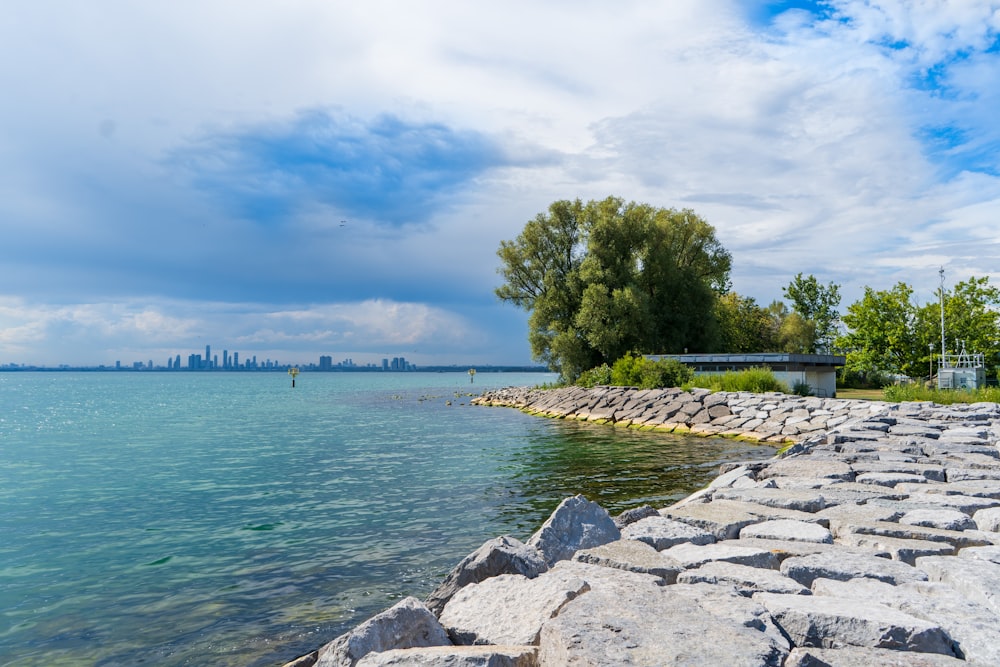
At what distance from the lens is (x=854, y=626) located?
2850 millimetres

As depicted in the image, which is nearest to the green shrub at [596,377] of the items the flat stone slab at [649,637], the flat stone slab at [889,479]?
the flat stone slab at [889,479]

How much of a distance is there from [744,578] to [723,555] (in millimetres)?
526

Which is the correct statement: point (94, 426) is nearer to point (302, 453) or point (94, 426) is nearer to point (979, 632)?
point (302, 453)

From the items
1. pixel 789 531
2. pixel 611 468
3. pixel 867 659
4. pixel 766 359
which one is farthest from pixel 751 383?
pixel 867 659

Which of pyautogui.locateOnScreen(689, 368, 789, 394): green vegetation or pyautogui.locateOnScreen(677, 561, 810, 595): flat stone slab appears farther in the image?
pyautogui.locateOnScreen(689, 368, 789, 394): green vegetation

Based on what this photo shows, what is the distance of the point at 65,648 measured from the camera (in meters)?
4.86

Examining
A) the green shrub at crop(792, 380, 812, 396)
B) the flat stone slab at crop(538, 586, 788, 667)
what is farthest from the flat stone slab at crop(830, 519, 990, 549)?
the green shrub at crop(792, 380, 812, 396)

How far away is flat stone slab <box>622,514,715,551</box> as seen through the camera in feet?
14.9

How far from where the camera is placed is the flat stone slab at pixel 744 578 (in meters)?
3.43

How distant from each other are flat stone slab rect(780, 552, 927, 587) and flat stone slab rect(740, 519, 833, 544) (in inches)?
20.2

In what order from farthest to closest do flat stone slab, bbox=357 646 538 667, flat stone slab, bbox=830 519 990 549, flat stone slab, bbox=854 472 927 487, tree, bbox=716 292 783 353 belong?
1. tree, bbox=716 292 783 353
2. flat stone slab, bbox=854 472 927 487
3. flat stone slab, bbox=830 519 990 549
4. flat stone slab, bbox=357 646 538 667

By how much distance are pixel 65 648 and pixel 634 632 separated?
455cm

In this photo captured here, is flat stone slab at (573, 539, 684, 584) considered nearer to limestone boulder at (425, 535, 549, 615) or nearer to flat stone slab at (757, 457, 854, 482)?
limestone boulder at (425, 535, 549, 615)

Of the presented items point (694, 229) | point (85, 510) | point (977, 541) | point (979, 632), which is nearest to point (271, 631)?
point (979, 632)
